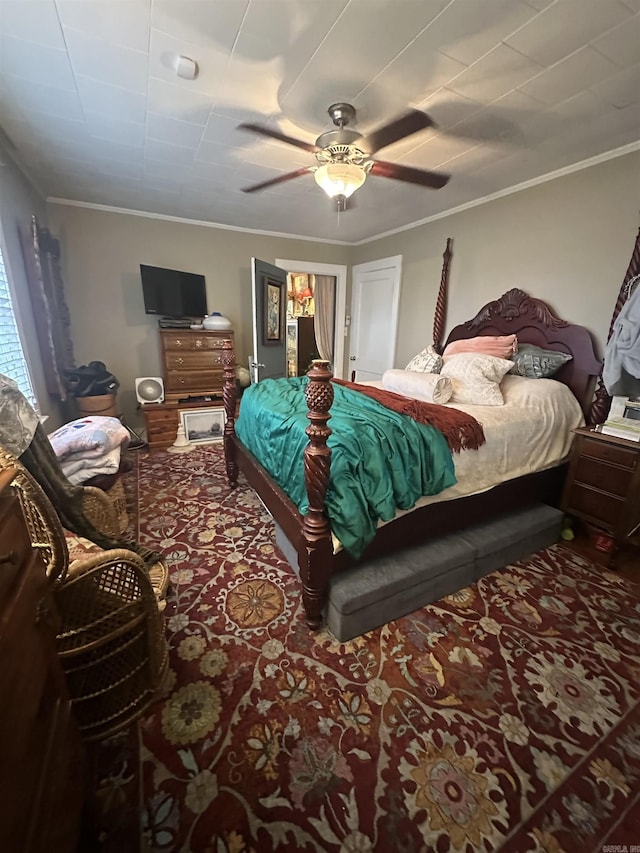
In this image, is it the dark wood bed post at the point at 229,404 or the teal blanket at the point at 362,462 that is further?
the dark wood bed post at the point at 229,404

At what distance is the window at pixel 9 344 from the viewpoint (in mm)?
2152

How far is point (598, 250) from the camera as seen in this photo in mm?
2395

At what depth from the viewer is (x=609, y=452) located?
2047 millimetres

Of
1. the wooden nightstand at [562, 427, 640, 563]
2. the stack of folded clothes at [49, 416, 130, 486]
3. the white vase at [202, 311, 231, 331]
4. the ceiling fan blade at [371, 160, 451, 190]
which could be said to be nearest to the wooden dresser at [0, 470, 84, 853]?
the stack of folded clothes at [49, 416, 130, 486]

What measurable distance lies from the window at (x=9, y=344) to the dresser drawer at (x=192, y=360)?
148cm

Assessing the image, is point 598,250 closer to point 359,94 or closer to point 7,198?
point 359,94

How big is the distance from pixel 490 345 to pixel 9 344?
3.51 metres

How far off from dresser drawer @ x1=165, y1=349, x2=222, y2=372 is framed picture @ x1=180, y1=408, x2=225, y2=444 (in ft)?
1.65

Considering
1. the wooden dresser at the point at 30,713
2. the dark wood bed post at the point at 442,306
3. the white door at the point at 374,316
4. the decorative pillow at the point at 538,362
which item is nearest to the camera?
the wooden dresser at the point at 30,713

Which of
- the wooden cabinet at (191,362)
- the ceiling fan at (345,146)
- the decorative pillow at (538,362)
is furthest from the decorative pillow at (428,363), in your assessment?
the wooden cabinet at (191,362)

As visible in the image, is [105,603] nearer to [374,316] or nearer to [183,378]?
[183,378]

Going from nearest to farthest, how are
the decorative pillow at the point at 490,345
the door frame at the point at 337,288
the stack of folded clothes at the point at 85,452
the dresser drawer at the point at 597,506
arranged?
the stack of folded clothes at the point at 85,452 → the dresser drawer at the point at 597,506 → the decorative pillow at the point at 490,345 → the door frame at the point at 337,288

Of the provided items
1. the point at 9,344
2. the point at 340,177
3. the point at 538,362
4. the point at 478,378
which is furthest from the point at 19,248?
the point at 538,362

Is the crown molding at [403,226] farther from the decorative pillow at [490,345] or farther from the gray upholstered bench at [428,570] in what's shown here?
the gray upholstered bench at [428,570]
